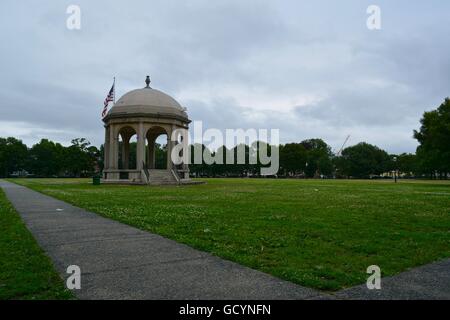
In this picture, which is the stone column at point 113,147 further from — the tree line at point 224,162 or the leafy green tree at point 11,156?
the leafy green tree at point 11,156

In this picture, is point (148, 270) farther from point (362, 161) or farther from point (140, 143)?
point (362, 161)

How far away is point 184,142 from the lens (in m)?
53.2

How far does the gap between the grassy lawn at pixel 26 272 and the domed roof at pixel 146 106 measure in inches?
1586

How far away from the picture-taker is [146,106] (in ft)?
162

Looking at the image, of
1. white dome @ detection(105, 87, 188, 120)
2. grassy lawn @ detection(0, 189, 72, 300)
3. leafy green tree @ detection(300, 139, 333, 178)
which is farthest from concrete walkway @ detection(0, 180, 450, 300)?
leafy green tree @ detection(300, 139, 333, 178)

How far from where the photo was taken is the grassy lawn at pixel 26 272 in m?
5.54

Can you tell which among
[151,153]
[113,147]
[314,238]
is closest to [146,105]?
[113,147]

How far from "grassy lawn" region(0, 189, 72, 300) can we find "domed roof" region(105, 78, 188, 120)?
40.3 meters

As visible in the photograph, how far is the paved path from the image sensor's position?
5.58m

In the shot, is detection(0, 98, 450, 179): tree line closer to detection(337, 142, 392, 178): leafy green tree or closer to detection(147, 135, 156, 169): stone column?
detection(337, 142, 392, 178): leafy green tree

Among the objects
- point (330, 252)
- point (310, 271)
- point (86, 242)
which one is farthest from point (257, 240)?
point (86, 242)

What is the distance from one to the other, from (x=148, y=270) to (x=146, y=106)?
44579mm
